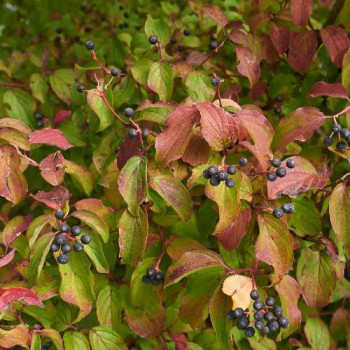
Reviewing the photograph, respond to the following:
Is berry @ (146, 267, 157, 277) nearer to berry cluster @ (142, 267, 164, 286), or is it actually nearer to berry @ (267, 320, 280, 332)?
berry cluster @ (142, 267, 164, 286)

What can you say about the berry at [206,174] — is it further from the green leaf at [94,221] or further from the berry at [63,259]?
the berry at [63,259]

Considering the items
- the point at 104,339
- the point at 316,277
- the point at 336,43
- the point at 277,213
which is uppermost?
the point at 336,43

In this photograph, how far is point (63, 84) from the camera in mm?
2430

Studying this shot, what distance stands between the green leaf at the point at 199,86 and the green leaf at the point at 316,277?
72 cm

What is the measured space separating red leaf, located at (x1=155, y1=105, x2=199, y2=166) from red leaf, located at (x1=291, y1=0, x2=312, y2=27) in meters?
0.74

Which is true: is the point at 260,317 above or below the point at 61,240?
below

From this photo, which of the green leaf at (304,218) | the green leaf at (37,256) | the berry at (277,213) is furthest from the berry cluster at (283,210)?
the green leaf at (37,256)

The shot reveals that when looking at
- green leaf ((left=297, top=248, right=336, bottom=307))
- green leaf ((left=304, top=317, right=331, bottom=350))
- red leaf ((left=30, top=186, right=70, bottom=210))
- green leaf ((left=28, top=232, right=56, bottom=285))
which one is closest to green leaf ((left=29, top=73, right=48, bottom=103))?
red leaf ((left=30, top=186, right=70, bottom=210))

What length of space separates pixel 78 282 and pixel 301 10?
51.0 inches

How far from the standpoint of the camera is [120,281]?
197 centimetres

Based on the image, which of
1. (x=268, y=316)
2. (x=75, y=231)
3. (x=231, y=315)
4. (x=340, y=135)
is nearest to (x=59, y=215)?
(x=75, y=231)

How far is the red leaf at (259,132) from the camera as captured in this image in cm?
160

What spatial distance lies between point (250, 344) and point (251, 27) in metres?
1.34

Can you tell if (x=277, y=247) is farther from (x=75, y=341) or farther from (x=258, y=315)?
(x=75, y=341)
